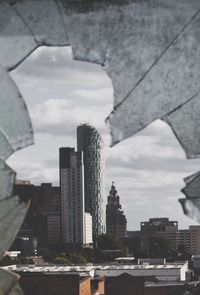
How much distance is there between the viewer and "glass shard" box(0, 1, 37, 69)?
2.38 metres

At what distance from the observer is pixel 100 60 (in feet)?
7.70

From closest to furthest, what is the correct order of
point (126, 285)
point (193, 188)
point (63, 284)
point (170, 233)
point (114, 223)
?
point (193, 188), point (63, 284), point (126, 285), point (114, 223), point (170, 233)

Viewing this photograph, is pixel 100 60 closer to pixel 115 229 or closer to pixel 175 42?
pixel 175 42

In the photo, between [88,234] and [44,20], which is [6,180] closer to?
[44,20]

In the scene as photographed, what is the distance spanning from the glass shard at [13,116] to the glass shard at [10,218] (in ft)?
0.50

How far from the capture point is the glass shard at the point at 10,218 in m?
2.34

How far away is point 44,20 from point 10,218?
0.54m

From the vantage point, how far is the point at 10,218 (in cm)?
235

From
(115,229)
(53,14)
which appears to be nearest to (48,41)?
(53,14)

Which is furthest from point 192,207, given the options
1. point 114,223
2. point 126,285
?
point 114,223

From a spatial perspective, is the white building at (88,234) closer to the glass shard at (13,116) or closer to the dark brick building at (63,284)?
the dark brick building at (63,284)

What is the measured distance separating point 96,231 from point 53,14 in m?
26.1

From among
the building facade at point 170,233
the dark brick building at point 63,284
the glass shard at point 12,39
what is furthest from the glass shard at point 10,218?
the building facade at point 170,233

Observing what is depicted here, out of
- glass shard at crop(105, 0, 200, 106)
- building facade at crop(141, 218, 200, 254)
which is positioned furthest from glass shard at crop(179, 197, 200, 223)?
building facade at crop(141, 218, 200, 254)
